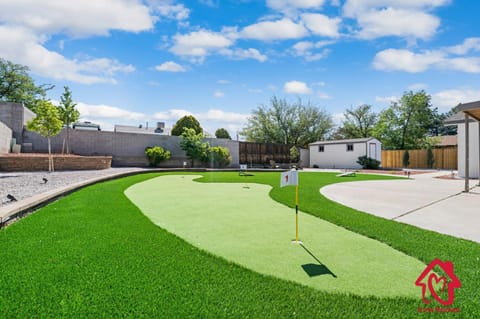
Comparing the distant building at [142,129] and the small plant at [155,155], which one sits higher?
the distant building at [142,129]

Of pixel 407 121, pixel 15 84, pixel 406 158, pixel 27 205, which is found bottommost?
pixel 27 205

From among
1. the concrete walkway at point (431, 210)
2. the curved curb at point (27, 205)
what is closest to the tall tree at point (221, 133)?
the curved curb at point (27, 205)

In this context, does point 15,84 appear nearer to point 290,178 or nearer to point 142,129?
point 142,129

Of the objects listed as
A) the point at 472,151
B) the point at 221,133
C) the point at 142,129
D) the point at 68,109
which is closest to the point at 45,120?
the point at 68,109

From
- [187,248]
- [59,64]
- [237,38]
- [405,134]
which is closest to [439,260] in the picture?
[187,248]

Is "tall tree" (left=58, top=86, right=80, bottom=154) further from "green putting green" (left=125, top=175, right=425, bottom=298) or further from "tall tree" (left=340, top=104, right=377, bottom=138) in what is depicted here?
"tall tree" (left=340, top=104, right=377, bottom=138)

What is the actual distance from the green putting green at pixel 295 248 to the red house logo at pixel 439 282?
0.07 metres

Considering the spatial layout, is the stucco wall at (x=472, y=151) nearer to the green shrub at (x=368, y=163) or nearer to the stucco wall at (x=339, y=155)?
the green shrub at (x=368, y=163)

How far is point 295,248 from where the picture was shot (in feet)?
10.4

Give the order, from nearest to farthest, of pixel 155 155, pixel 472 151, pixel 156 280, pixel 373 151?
1. pixel 156 280
2. pixel 472 151
3. pixel 155 155
4. pixel 373 151

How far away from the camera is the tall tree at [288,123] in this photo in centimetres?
3556

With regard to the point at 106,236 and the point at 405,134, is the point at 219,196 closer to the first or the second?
the point at 106,236

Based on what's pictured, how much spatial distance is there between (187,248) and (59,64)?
1383cm

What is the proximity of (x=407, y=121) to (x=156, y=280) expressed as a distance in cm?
3172
